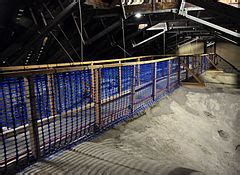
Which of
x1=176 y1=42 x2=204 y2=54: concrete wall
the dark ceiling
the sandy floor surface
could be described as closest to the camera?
the sandy floor surface

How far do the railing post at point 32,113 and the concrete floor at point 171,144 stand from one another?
0.21 m

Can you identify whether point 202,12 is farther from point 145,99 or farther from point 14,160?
point 14,160

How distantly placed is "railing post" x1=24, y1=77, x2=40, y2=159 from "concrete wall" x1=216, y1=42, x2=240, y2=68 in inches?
754

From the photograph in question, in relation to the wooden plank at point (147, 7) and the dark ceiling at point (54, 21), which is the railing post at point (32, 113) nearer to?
the dark ceiling at point (54, 21)

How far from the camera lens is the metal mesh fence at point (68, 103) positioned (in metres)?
2.64

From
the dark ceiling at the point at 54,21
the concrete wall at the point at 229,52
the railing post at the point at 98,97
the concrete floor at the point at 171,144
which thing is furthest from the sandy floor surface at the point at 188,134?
the concrete wall at the point at 229,52

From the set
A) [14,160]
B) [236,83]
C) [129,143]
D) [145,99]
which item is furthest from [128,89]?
[236,83]

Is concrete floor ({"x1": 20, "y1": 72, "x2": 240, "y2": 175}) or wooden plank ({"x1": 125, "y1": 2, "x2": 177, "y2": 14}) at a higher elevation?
wooden plank ({"x1": 125, "y1": 2, "x2": 177, "y2": 14})

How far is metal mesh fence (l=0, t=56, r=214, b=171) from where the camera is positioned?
2.64 m

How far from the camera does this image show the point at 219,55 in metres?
18.8

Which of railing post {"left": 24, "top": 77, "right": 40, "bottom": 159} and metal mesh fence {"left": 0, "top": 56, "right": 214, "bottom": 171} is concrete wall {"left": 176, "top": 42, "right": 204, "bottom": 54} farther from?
railing post {"left": 24, "top": 77, "right": 40, "bottom": 159}

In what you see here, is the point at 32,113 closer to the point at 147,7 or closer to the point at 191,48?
the point at 147,7

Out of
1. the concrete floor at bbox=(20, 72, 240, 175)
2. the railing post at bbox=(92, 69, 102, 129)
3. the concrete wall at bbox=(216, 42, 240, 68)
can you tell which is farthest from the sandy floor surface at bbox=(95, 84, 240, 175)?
the concrete wall at bbox=(216, 42, 240, 68)

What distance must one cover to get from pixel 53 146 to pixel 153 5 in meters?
5.20
